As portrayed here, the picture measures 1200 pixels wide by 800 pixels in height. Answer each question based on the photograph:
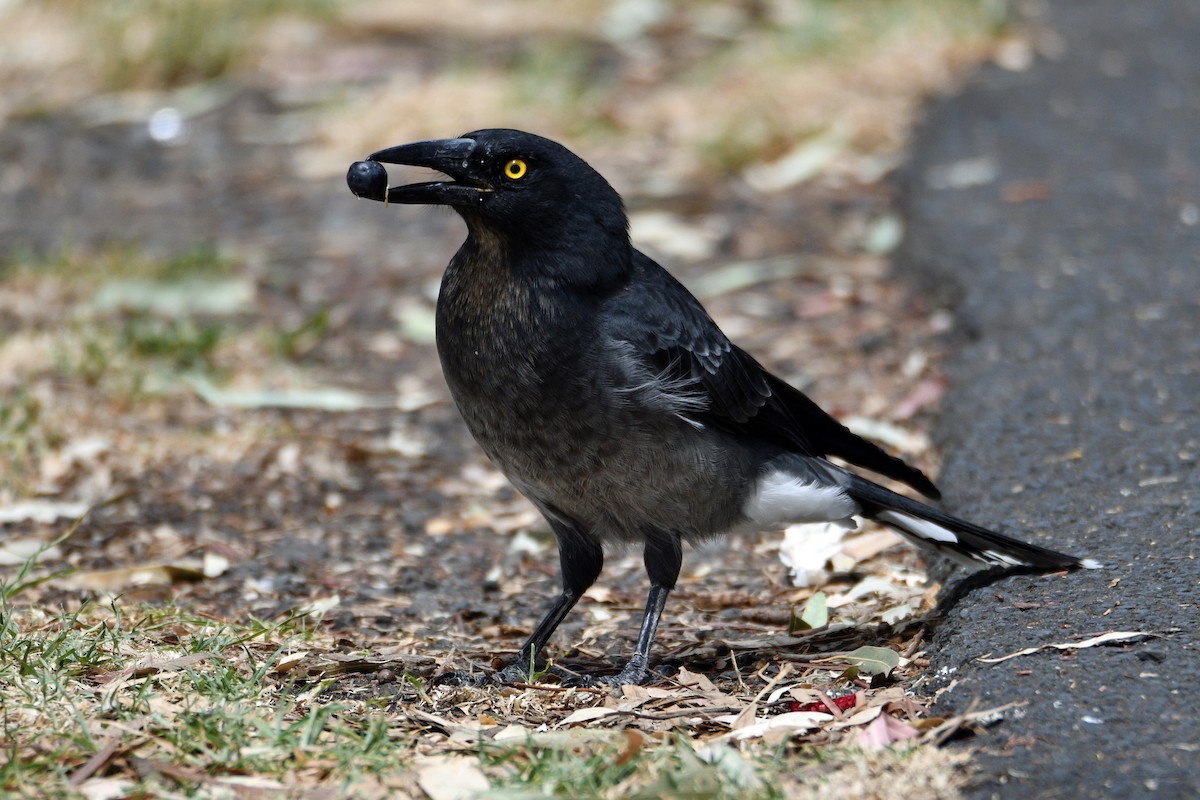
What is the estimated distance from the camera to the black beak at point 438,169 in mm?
3441

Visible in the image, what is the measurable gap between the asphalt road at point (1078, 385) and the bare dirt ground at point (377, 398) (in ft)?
0.65

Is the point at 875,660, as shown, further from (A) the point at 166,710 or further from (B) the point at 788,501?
(A) the point at 166,710

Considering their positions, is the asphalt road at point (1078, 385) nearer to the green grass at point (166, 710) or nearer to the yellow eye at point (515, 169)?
the green grass at point (166, 710)

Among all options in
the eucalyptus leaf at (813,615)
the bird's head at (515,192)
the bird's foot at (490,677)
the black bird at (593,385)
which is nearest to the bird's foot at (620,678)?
the black bird at (593,385)

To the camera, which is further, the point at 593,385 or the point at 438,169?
the point at 438,169

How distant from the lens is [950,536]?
3.69 meters

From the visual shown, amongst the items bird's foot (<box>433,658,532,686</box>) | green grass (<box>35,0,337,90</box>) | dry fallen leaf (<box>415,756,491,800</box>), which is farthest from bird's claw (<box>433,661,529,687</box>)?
green grass (<box>35,0,337,90</box>)

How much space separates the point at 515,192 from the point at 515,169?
6cm

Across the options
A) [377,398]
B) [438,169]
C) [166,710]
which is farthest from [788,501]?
[377,398]

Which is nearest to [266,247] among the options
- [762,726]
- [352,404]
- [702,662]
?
[352,404]

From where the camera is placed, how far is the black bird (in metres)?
3.44

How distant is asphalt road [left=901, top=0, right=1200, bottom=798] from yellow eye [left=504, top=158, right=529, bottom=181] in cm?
155

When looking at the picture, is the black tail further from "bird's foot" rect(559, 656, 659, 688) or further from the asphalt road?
"bird's foot" rect(559, 656, 659, 688)

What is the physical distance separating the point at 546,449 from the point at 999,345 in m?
2.43
